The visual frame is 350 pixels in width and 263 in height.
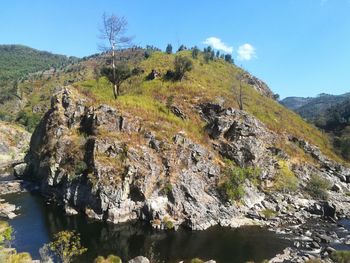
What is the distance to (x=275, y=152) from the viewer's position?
106125 mm

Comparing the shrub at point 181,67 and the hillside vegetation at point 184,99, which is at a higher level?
the shrub at point 181,67

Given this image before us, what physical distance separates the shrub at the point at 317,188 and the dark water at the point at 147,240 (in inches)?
1177

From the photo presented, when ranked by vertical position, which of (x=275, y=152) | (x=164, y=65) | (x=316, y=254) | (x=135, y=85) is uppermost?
(x=164, y=65)

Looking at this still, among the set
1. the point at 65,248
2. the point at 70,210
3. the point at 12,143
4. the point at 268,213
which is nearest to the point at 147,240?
the point at 70,210

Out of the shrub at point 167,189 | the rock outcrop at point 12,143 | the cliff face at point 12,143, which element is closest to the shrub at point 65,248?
the shrub at point 167,189

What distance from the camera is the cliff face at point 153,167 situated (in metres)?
75.0

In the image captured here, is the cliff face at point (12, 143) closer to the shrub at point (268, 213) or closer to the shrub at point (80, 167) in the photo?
the shrub at point (80, 167)

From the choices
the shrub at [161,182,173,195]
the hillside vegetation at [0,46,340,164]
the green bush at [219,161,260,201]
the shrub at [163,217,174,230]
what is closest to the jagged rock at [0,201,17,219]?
the shrub at [161,182,173,195]

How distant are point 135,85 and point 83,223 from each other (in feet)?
218

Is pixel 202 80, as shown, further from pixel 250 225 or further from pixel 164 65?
pixel 250 225

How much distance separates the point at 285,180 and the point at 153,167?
38.5 metres

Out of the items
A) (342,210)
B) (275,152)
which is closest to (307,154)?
(275,152)

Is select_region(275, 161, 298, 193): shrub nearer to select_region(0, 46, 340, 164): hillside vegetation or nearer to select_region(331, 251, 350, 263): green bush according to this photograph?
select_region(0, 46, 340, 164): hillside vegetation

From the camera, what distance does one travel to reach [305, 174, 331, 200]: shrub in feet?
307
